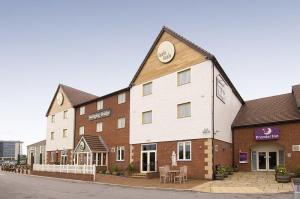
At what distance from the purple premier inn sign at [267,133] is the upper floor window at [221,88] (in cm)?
429

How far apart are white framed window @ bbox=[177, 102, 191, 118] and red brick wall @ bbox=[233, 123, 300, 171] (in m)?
6.90

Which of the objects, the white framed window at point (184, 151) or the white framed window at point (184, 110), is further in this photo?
the white framed window at point (184, 110)

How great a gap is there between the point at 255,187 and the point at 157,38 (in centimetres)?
1619

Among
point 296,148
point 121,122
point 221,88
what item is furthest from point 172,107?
point 296,148

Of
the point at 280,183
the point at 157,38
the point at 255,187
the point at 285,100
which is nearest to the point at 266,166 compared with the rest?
the point at 285,100

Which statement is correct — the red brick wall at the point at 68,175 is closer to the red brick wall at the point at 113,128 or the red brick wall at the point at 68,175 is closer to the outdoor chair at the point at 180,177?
the red brick wall at the point at 113,128

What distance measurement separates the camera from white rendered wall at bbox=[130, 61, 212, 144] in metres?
26.4

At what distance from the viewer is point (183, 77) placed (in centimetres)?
2848

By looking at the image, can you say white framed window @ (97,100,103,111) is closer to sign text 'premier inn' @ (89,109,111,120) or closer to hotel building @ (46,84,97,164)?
sign text 'premier inn' @ (89,109,111,120)

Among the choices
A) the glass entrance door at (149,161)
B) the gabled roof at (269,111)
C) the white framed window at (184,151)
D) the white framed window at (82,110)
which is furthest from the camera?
the white framed window at (82,110)

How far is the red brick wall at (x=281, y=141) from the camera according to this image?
90.7 ft

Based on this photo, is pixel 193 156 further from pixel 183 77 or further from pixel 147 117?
pixel 147 117

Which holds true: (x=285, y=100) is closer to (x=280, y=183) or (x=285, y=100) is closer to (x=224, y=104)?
(x=224, y=104)

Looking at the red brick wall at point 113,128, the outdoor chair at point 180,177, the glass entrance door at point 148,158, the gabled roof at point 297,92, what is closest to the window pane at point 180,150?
the outdoor chair at point 180,177
